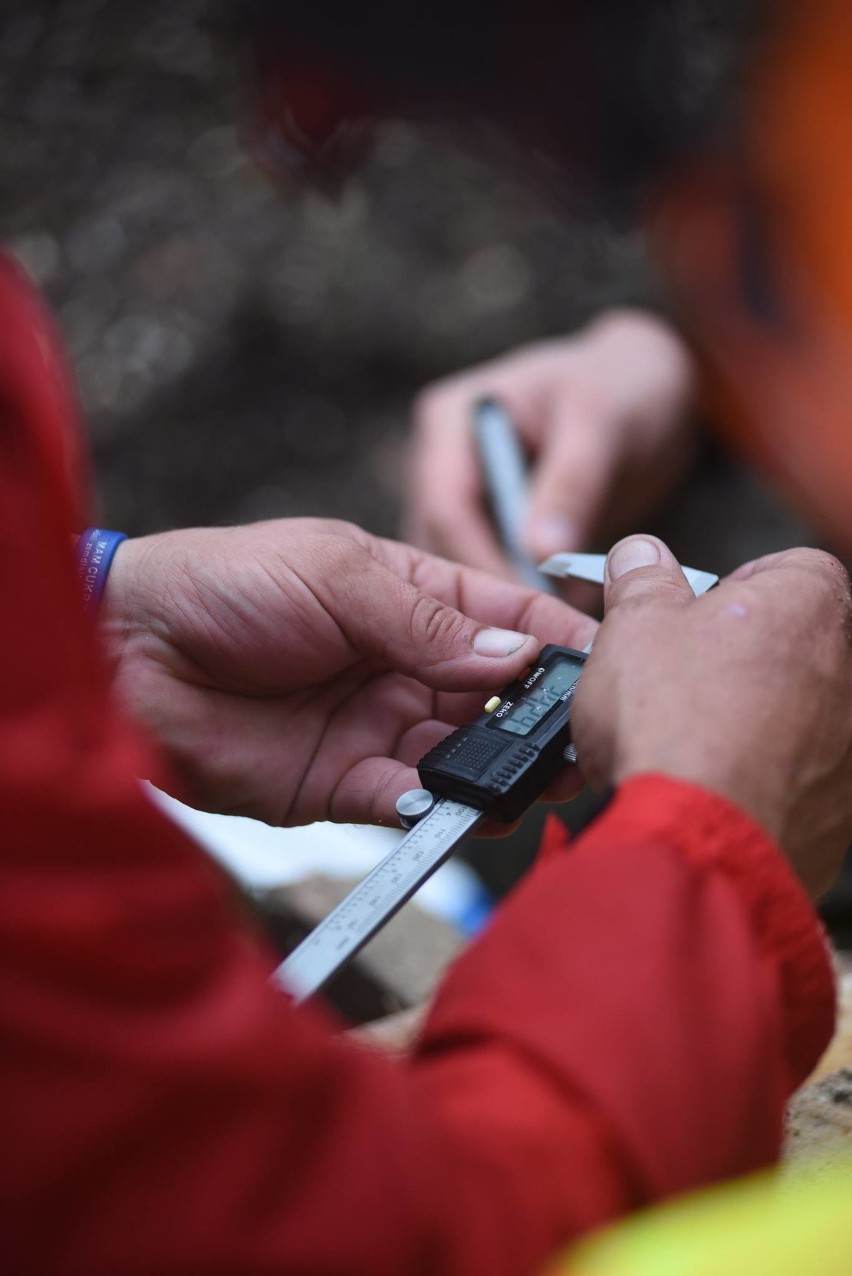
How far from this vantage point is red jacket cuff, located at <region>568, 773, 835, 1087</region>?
1.61 ft

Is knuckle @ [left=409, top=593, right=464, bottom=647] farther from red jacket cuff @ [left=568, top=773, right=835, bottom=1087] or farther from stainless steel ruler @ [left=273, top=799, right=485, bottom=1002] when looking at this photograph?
red jacket cuff @ [left=568, top=773, right=835, bottom=1087]

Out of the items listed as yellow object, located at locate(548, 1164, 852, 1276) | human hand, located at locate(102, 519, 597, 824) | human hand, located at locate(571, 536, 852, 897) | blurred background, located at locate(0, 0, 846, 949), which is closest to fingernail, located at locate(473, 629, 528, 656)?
human hand, located at locate(102, 519, 597, 824)

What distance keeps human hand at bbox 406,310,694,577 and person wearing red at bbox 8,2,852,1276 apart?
0.65 m

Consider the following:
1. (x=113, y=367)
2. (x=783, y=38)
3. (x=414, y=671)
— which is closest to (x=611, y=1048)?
(x=414, y=671)

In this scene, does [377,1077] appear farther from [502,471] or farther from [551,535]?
[502,471]

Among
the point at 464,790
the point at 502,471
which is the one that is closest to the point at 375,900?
the point at 464,790

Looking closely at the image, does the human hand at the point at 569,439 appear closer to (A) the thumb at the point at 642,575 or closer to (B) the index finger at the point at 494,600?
(B) the index finger at the point at 494,600

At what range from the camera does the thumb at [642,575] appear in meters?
0.66

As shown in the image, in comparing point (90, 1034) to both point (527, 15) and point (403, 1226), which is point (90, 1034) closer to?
point (403, 1226)

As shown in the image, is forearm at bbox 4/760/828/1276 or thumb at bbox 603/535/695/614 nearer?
forearm at bbox 4/760/828/1276

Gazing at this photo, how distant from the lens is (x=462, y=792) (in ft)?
2.29

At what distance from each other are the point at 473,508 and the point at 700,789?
2.91 feet

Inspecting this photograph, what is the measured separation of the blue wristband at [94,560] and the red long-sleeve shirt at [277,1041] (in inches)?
17.4

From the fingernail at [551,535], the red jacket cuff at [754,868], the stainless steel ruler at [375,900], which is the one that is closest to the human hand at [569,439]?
the fingernail at [551,535]
